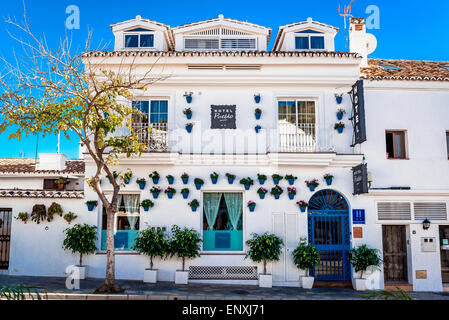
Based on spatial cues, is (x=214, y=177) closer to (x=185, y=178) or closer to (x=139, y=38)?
(x=185, y=178)

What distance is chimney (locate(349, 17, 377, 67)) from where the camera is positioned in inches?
594

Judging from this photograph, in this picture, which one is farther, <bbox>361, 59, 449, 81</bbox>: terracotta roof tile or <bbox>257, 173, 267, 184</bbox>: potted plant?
<bbox>361, 59, 449, 81</bbox>: terracotta roof tile

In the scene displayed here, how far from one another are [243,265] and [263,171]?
3096 mm

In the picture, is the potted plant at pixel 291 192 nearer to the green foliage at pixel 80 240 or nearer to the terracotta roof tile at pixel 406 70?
the terracotta roof tile at pixel 406 70

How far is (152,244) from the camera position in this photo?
39.3ft

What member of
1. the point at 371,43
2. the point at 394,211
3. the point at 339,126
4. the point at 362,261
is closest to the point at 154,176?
the point at 339,126

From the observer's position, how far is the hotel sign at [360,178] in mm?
11766

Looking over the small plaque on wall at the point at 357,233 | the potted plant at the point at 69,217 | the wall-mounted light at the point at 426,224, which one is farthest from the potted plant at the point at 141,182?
the wall-mounted light at the point at 426,224

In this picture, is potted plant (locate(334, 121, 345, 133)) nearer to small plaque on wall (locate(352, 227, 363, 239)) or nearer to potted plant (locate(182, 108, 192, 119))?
small plaque on wall (locate(352, 227, 363, 239))

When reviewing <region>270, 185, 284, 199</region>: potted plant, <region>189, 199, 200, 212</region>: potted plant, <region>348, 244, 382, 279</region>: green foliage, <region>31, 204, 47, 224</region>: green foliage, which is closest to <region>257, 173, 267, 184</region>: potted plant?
<region>270, 185, 284, 199</region>: potted plant

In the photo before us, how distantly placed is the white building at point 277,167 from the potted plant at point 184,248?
1.16ft

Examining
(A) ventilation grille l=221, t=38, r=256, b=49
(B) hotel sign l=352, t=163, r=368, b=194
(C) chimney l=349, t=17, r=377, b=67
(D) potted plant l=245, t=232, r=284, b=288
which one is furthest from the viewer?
(C) chimney l=349, t=17, r=377, b=67

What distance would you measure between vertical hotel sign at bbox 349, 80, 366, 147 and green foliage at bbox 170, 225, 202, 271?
19.7 ft

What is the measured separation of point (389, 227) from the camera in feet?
43.2
